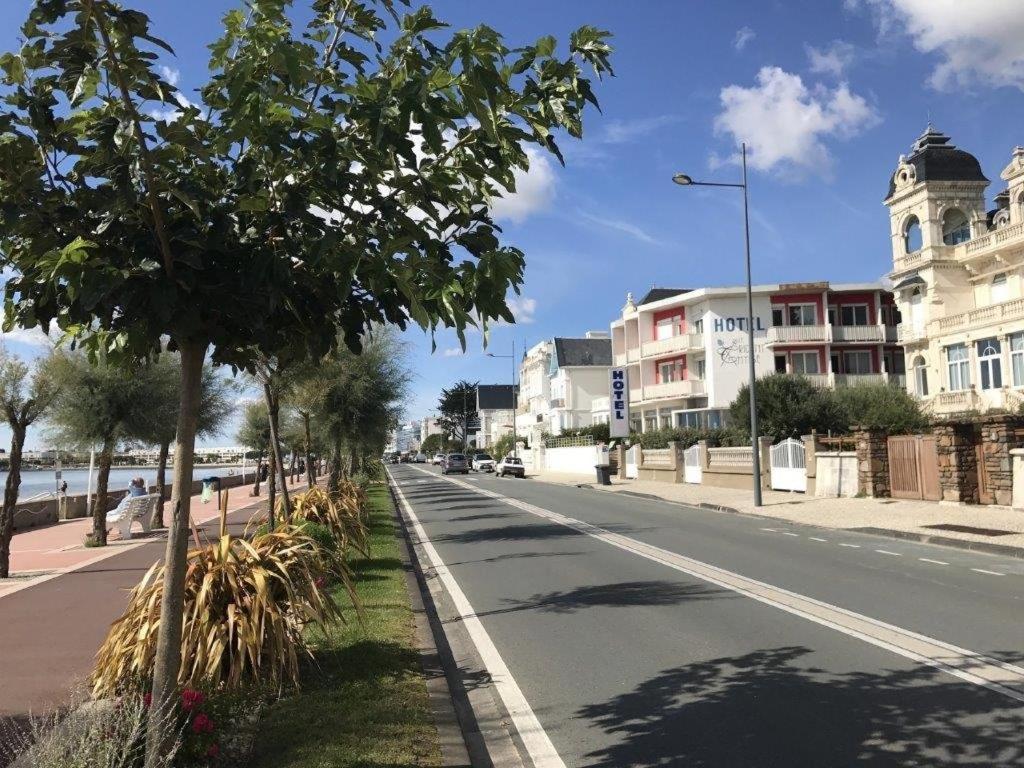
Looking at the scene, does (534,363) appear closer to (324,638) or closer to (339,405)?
(339,405)

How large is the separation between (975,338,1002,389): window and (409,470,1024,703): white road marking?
27.9 meters

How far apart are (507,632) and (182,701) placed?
4625mm

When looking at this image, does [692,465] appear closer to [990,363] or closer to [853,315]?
[990,363]

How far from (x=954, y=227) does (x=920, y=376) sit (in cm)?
734

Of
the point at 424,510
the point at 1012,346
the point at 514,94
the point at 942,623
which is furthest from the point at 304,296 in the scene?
the point at 1012,346

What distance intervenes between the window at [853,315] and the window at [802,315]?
1896 mm

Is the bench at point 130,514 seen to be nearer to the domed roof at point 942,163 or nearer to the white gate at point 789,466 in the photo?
the white gate at point 789,466

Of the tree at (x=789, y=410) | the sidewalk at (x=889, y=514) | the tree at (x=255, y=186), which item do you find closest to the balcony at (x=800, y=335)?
the tree at (x=789, y=410)

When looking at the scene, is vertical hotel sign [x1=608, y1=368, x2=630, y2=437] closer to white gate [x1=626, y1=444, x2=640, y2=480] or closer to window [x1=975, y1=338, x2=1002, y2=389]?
white gate [x1=626, y1=444, x2=640, y2=480]

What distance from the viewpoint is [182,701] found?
409 cm

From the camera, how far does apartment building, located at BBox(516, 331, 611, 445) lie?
79.1m

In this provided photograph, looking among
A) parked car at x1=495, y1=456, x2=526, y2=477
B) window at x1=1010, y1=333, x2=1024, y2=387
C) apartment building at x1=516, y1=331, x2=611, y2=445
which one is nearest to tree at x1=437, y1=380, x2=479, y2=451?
apartment building at x1=516, y1=331, x2=611, y2=445

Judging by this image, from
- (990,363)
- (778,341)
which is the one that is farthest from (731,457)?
(778,341)

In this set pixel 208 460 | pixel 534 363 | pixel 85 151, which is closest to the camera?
pixel 85 151
